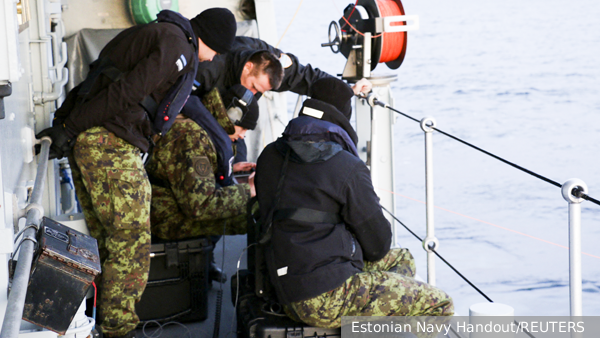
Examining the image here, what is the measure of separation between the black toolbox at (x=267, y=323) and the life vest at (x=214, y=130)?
82cm

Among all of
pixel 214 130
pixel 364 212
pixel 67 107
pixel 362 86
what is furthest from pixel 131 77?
pixel 362 86

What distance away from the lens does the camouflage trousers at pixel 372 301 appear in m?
2.32

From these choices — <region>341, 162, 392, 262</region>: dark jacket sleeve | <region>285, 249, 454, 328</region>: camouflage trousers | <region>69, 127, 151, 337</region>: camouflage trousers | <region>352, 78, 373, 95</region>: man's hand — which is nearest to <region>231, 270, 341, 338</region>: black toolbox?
<region>285, 249, 454, 328</region>: camouflage trousers

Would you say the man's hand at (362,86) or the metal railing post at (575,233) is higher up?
the man's hand at (362,86)

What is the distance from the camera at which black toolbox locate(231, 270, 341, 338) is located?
2363 millimetres

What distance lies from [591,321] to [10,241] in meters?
3.14

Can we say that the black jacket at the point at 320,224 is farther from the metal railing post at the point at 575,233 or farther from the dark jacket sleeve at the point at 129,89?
the metal railing post at the point at 575,233

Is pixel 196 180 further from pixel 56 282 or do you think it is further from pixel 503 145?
pixel 503 145

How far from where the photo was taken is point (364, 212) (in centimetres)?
234

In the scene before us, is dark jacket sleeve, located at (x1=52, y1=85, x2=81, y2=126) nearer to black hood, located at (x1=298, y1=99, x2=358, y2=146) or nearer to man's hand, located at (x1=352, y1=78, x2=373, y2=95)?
black hood, located at (x1=298, y1=99, x2=358, y2=146)

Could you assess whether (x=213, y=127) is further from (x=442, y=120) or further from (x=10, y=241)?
(x=442, y=120)

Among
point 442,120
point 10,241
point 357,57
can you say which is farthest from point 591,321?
point 442,120

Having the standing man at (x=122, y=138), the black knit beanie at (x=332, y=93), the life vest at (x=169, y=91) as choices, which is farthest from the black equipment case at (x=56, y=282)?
the black knit beanie at (x=332, y=93)

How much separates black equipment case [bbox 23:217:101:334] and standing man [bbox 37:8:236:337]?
3.40 feet
